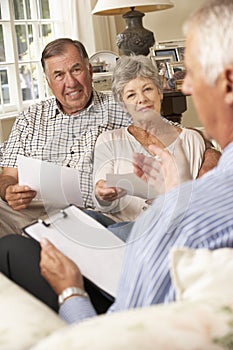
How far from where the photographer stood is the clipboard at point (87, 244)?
1.69 m

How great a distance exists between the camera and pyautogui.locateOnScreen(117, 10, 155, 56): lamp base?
15.8 feet

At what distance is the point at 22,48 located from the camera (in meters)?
5.16

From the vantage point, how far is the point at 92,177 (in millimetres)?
2818

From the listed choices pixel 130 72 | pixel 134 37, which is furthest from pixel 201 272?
pixel 134 37

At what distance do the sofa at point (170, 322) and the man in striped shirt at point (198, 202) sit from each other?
2.6 inches

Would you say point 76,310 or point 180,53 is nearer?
point 76,310

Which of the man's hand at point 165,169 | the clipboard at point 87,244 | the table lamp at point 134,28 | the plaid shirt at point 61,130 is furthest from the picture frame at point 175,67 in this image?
the clipboard at point 87,244

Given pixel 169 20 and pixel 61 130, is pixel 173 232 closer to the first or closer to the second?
pixel 61 130

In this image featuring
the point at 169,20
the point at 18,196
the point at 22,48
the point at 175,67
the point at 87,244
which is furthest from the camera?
the point at 169,20

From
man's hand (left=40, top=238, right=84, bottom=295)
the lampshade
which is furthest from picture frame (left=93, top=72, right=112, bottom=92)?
man's hand (left=40, top=238, right=84, bottom=295)

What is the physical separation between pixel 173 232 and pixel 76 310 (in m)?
0.31

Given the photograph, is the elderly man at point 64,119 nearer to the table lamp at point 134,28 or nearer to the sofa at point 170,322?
the table lamp at point 134,28

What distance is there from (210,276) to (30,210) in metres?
1.82

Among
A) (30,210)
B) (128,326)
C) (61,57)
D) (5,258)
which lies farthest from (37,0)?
A: (128,326)
